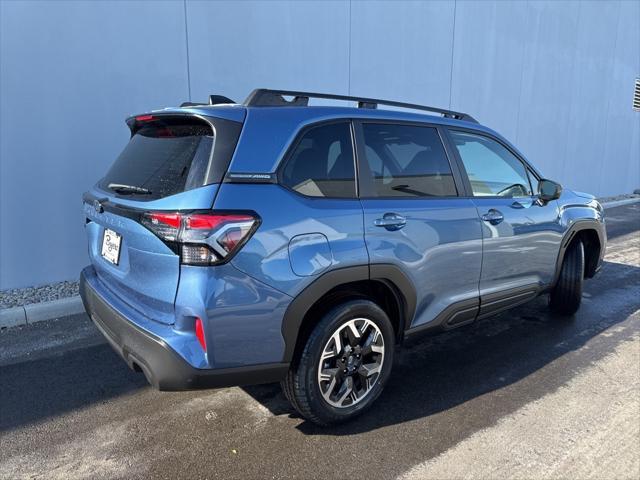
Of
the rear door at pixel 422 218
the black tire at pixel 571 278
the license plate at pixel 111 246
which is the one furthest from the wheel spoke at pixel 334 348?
the black tire at pixel 571 278

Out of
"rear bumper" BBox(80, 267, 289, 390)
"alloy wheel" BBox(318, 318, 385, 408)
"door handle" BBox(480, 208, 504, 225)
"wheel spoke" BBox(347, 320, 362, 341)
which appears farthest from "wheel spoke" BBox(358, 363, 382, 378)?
"door handle" BBox(480, 208, 504, 225)

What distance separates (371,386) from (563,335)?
2.25 metres

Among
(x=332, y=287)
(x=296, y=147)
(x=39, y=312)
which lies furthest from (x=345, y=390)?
(x=39, y=312)

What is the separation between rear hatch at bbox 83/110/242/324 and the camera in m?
2.36

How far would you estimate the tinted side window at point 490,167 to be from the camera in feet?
11.9

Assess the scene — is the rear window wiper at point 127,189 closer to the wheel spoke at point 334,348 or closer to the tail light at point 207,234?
the tail light at point 207,234

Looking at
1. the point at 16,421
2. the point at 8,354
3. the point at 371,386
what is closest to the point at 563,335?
the point at 371,386

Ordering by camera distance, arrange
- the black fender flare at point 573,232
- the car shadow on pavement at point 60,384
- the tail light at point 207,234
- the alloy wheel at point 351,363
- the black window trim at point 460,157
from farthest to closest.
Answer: the black fender flare at point 573,232
the black window trim at point 460,157
the car shadow on pavement at point 60,384
the alloy wheel at point 351,363
the tail light at point 207,234

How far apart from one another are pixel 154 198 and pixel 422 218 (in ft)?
5.27

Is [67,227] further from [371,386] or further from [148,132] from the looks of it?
[371,386]

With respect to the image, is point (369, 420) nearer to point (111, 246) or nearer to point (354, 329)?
point (354, 329)

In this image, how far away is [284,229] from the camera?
2.44 meters

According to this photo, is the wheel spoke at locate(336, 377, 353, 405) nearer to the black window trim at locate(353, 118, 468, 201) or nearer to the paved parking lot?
the paved parking lot

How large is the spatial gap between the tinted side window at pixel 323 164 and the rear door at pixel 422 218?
10 centimetres
